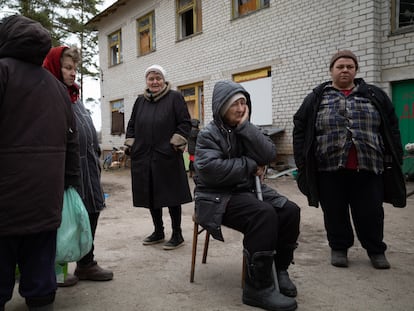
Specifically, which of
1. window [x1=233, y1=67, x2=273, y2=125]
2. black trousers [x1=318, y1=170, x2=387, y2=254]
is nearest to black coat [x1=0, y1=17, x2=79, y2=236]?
black trousers [x1=318, y1=170, x2=387, y2=254]

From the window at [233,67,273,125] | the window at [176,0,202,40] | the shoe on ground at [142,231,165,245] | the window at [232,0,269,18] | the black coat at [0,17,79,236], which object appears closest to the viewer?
the black coat at [0,17,79,236]

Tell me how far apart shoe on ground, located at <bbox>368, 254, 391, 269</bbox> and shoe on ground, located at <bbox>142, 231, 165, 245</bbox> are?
2.01 metres

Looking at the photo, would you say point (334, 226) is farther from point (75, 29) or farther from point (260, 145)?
point (75, 29)

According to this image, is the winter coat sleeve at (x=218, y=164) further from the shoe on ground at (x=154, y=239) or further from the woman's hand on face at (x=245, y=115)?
the shoe on ground at (x=154, y=239)

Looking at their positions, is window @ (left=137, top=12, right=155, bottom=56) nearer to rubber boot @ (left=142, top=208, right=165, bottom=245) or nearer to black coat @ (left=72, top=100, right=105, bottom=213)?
rubber boot @ (left=142, top=208, right=165, bottom=245)

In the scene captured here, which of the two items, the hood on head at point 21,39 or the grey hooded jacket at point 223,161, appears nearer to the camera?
the hood on head at point 21,39

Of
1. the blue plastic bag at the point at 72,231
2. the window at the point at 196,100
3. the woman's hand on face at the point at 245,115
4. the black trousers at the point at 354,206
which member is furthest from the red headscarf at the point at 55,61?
the window at the point at 196,100

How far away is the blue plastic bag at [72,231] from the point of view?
223 cm

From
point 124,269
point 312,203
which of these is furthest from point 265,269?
point 124,269

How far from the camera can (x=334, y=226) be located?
3.35 meters

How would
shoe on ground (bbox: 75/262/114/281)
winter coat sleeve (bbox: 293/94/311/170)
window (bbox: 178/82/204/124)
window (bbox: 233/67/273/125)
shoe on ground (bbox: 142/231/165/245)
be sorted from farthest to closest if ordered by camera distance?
window (bbox: 178/82/204/124), window (bbox: 233/67/273/125), shoe on ground (bbox: 142/231/165/245), winter coat sleeve (bbox: 293/94/311/170), shoe on ground (bbox: 75/262/114/281)

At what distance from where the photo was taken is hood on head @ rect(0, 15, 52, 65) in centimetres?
190

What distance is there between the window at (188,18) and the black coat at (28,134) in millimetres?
10395

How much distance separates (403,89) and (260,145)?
5866 millimetres
